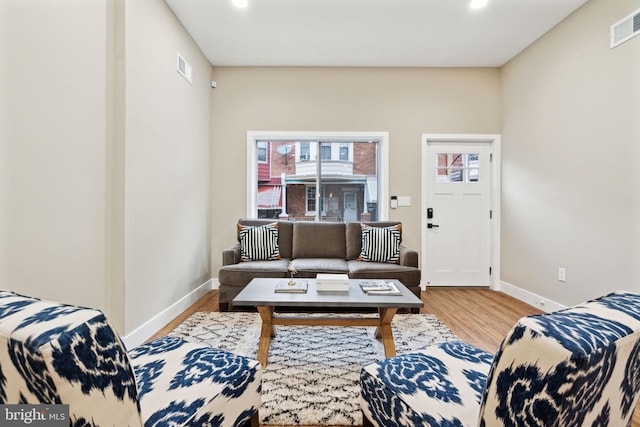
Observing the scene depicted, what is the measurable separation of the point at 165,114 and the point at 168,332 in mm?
1953

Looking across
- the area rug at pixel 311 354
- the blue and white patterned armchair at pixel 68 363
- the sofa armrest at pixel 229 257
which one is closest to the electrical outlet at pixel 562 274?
the area rug at pixel 311 354

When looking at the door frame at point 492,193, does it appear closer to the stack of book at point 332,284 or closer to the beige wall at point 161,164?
the stack of book at point 332,284

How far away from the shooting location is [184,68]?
316cm

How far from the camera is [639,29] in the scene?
231 centimetres

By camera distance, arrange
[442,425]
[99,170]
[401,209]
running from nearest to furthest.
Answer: [442,425], [99,170], [401,209]

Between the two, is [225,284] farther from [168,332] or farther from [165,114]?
[165,114]

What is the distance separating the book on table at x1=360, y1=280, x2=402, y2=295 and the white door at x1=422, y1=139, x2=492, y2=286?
2.01 m

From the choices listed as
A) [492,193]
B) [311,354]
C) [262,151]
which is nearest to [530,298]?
[492,193]

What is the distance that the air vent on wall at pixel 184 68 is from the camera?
121 inches

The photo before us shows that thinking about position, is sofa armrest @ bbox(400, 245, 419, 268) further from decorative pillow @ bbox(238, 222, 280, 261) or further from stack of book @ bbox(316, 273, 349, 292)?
decorative pillow @ bbox(238, 222, 280, 261)

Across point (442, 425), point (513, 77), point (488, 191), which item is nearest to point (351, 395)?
point (442, 425)

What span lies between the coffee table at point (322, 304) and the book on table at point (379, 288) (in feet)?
0.13

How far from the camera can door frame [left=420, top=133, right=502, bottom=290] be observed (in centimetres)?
404

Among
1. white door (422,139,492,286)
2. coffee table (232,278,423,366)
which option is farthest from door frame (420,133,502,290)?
coffee table (232,278,423,366)
